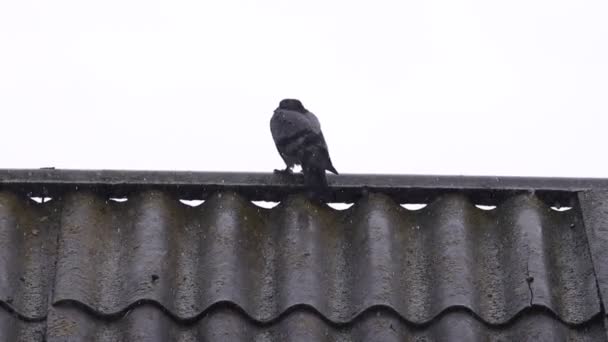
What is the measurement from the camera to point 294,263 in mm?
2791

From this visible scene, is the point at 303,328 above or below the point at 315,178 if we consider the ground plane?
below

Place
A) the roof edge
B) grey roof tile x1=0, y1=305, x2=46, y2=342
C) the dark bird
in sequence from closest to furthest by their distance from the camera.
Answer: grey roof tile x1=0, y1=305, x2=46, y2=342, the roof edge, the dark bird

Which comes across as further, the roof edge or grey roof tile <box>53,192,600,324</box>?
the roof edge

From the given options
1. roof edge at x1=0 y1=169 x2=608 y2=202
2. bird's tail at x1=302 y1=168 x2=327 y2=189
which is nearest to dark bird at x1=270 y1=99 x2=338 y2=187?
bird's tail at x1=302 y1=168 x2=327 y2=189

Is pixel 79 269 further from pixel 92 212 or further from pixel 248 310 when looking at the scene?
pixel 248 310

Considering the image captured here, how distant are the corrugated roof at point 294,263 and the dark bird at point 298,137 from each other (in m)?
1.07

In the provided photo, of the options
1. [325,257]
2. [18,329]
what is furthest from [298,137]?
[18,329]

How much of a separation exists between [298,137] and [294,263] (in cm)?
208

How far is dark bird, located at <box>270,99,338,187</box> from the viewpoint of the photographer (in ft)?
14.2

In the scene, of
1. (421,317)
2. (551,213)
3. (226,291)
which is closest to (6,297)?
(226,291)

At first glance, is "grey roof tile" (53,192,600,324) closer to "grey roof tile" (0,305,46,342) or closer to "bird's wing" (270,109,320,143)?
"grey roof tile" (0,305,46,342)

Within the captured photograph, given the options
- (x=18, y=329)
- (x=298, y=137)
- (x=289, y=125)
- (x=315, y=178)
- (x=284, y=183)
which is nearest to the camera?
(x=18, y=329)

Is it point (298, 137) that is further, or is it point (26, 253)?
point (298, 137)

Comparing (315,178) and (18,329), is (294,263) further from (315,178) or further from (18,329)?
(18,329)
